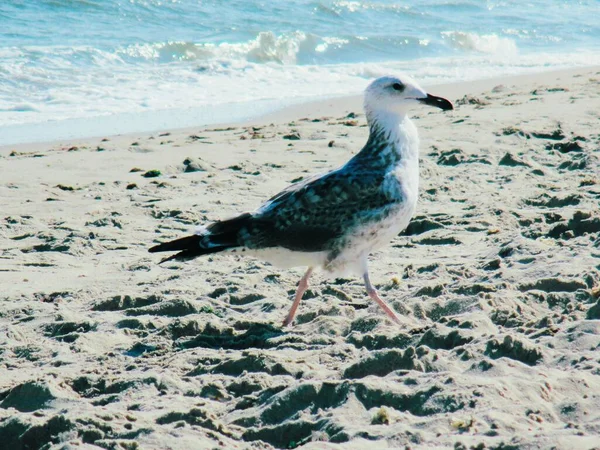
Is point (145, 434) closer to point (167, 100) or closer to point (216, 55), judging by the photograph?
point (167, 100)

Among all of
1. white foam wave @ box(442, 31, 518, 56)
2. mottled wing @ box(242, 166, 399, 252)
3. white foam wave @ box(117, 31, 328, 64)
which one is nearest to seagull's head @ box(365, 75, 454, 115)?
mottled wing @ box(242, 166, 399, 252)

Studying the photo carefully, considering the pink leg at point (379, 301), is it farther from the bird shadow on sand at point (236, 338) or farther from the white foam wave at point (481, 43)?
the white foam wave at point (481, 43)

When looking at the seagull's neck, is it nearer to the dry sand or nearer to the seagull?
the seagull

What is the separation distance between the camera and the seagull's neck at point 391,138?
18.1ft

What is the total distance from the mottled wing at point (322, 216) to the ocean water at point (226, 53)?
6622mm

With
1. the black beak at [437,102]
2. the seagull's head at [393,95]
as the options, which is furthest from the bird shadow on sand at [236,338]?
the black beak at [437,102]

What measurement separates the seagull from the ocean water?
655 centimetres

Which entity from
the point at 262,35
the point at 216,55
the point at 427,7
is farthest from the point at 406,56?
the point at 427,7

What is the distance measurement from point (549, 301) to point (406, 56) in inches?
609

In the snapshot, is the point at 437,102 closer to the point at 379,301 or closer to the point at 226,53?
the point at 379,301

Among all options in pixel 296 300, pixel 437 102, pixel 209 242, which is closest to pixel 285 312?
pixel 296 300

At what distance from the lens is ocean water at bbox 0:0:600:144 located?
13.4 meters

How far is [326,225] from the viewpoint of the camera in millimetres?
5230

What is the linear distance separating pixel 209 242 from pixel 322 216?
0.62 m
